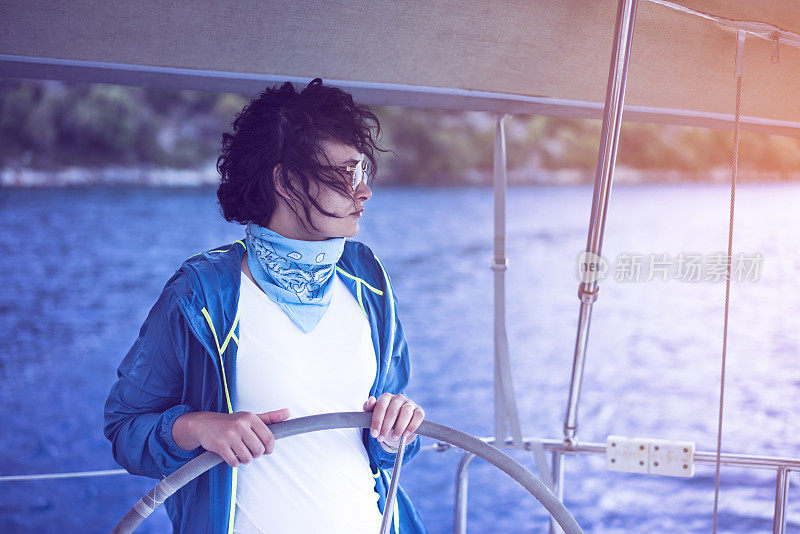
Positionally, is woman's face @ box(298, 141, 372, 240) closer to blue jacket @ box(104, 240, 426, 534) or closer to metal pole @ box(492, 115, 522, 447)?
blue jacket @ box(104, 240, 426, 534)

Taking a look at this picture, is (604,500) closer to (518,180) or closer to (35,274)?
(35,274)

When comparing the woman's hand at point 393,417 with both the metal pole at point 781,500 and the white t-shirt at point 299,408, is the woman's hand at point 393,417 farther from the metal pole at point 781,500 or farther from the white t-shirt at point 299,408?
the metal pole at point 781,500

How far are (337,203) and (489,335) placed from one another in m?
12.7

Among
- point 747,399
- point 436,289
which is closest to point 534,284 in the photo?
point 436,289

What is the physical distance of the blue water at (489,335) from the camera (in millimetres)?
7695

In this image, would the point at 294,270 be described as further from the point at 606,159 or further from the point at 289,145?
the point at 606,159

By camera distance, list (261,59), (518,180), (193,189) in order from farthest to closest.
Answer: (518,180) → (193,189) → (261,59)

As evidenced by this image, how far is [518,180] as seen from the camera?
78.2ft

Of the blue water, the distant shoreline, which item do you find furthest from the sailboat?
the distant shoreline

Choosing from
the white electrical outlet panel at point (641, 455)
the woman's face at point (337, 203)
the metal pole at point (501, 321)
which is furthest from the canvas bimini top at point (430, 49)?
the white electrical outlet panel at point (641, 455)

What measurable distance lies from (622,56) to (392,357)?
0.59 meters

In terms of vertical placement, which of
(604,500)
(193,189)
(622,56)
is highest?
(622,56)

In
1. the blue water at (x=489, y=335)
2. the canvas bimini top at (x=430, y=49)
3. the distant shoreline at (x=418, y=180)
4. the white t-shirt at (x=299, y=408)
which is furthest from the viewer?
the distant shoreline at (x=418, y=180)

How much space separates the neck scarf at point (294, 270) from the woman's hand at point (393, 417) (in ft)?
0.56
